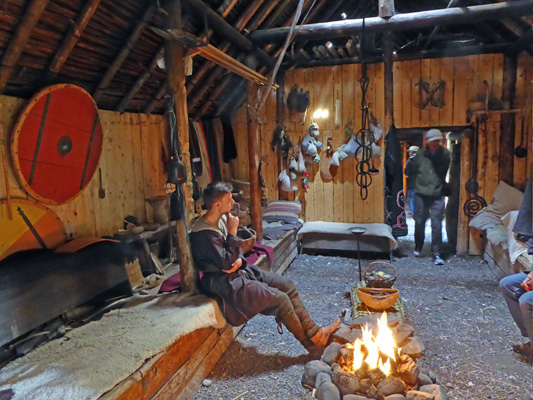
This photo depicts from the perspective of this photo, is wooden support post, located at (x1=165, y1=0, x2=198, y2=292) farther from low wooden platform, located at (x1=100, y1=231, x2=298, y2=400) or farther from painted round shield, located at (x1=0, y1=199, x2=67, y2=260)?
painted round shield, located at (x1=0, y1=199, x2=67, y2=260)

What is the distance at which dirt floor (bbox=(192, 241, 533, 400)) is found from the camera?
8.32 ft

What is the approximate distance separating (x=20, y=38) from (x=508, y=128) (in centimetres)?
562

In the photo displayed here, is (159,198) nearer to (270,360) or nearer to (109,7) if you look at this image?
(109,7)

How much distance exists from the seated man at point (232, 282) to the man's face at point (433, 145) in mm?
3431

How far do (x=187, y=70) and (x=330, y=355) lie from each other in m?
2.30

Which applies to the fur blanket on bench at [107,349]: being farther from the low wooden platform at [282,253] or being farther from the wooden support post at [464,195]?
the wooden support post at [464,195]

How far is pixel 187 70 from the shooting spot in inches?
117

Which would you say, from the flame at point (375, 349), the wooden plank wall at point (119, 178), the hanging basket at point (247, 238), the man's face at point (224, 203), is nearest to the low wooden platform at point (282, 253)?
the hanging basket at point (247, 238)

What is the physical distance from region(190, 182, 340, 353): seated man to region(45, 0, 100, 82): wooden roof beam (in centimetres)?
150

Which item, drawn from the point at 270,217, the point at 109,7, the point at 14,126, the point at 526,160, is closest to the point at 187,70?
the point at 109,7

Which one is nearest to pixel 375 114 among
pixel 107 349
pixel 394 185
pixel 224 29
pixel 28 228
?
pixel 394 185

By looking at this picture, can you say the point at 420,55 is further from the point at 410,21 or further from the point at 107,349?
the point at 107,349

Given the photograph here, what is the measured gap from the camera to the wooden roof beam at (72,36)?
280 cm

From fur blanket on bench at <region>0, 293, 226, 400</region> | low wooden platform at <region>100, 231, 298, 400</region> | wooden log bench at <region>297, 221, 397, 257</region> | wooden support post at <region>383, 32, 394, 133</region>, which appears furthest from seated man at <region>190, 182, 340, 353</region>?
wooden support post at <region>383, 32, 394, 133</region>
